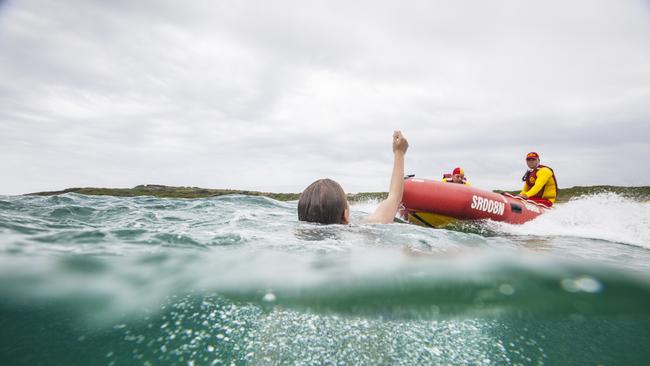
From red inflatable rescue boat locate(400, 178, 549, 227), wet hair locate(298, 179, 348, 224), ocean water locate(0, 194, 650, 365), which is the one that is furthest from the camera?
red inflatable rescue boat locate(400, 178, 549, 227)

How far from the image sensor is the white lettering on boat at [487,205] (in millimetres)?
7727

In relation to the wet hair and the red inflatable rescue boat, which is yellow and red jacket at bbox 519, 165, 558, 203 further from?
the wet hair

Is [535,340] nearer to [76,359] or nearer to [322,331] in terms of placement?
[322,331]

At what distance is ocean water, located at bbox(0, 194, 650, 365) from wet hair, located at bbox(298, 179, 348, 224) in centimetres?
17

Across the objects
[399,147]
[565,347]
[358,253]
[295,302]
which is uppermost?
[399,147]

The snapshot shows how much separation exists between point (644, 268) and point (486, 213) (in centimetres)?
411

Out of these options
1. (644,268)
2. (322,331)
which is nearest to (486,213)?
(644,268)

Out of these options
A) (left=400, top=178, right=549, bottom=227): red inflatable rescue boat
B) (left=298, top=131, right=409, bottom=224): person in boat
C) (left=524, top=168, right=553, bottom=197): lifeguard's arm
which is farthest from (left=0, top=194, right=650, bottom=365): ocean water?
(left=524, top=168, right=553, bottom=197): lifeguard's arm

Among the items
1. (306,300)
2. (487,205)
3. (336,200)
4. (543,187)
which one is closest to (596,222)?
(543,187)

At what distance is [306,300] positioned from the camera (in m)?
2.62

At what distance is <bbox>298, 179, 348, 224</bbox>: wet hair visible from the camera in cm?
375

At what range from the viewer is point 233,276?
9.16 ft

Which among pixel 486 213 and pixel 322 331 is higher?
pixel 486 213

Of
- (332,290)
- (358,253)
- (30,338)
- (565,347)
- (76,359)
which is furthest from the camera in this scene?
(358,253)
